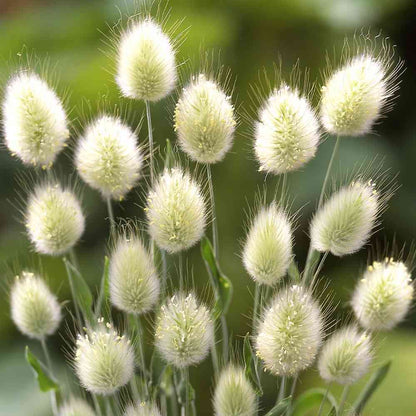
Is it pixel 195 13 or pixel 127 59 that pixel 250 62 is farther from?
pixel 127 59

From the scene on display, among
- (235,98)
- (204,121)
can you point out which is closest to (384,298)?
(204,121)

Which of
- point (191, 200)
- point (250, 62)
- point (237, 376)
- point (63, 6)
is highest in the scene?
point (63, 6)

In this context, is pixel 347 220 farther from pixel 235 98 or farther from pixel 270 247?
pixel 235 98

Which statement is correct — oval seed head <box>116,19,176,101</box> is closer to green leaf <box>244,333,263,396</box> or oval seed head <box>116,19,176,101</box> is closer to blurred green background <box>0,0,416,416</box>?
green leaf <box>244,333,263,396</box>

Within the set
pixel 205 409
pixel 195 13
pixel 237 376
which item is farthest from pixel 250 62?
pixel 237 376

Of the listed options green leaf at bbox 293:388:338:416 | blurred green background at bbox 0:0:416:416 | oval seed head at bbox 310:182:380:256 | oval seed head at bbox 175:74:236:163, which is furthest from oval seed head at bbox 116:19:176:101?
blurred green background at bbox 0:0:416:416

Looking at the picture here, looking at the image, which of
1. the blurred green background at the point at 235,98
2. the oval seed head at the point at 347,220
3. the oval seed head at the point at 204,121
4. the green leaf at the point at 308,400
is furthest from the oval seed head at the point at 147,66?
the blurred green background at the point at 235,98
